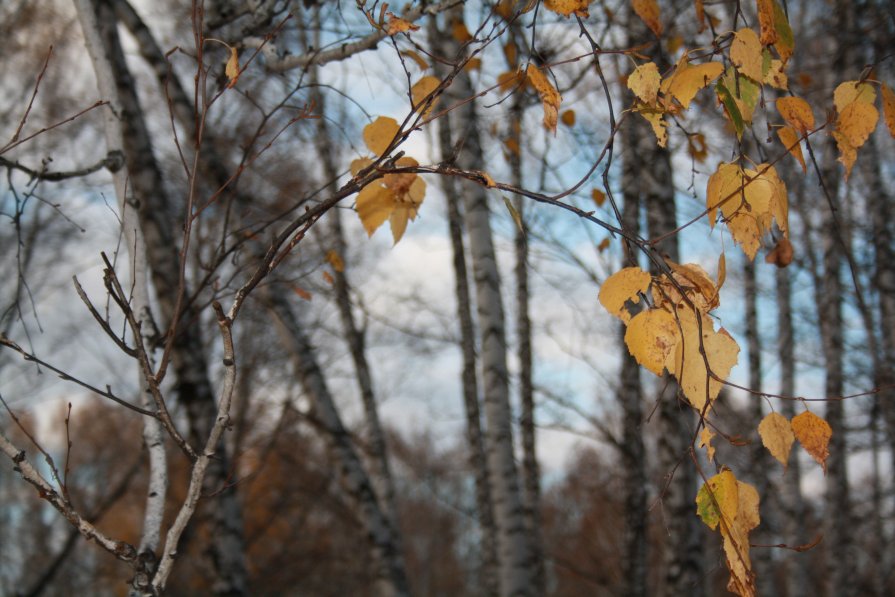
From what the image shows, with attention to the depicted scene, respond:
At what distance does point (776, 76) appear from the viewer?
134cm

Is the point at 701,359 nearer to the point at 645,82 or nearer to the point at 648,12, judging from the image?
the point at 645,82

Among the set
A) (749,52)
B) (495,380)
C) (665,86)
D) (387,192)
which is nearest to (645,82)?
(665,86)

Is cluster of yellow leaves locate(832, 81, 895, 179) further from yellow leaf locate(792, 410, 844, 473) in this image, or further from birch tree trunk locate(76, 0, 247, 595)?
birch tree trunk locate(76, 0, 247, 595)

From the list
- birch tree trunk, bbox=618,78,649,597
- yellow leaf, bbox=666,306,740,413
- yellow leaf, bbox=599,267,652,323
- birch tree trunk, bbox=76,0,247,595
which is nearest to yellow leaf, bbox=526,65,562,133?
Answer: yellow leaf, bbox=599,267,652,323

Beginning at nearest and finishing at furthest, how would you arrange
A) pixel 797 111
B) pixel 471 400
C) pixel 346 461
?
pixel 797 111 → pixel 346 461 → pixel 471 400

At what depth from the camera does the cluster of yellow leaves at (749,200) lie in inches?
46.9

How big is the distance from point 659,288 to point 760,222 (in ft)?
0.71

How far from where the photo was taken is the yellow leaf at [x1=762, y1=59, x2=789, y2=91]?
4.34 ft

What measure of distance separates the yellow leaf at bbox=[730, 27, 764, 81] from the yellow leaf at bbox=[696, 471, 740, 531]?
71 centimetres

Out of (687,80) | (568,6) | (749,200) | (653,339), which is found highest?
(568,6)

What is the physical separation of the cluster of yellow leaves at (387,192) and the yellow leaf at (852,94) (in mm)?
840

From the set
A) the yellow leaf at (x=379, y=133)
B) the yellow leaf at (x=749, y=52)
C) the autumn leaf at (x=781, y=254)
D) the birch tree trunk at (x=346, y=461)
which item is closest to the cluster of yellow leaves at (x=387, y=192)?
the yellow leaf at (x=379, y=133)

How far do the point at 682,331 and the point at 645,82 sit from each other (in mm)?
463

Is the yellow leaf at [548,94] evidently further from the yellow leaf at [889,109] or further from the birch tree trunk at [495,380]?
the birch tree trunk at [495,380]
